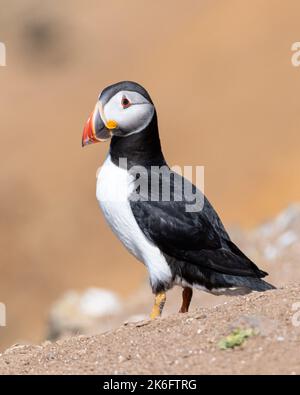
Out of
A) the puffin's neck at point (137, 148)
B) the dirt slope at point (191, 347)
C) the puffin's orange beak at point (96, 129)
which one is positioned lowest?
the dirt slope at point (191, 347)

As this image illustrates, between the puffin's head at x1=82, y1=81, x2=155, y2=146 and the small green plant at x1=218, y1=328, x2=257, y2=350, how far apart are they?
2869 mm

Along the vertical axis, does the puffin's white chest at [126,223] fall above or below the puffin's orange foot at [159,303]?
above

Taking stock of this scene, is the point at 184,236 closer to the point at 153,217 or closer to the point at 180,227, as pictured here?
the point at 180,227

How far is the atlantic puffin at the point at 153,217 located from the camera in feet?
30.7

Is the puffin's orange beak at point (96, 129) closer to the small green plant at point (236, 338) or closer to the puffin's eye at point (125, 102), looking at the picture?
the puffin's eye at point (125, 102)

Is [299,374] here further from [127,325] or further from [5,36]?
[5,36]

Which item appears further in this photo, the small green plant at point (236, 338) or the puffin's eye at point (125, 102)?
the puffin's eye at point (125, 102)

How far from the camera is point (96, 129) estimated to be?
9547mm

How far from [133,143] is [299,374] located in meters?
3.71

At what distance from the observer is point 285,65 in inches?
1257

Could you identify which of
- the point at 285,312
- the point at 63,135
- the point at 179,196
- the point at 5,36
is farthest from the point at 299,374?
the point at 5,36

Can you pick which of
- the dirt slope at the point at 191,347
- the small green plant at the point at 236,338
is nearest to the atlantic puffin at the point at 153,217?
the dirt slope at the point at 191,347

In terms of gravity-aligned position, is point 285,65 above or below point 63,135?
above

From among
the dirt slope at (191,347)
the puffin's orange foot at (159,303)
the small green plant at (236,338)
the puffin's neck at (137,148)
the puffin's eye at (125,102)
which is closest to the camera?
the dirt slope at (191,347)
